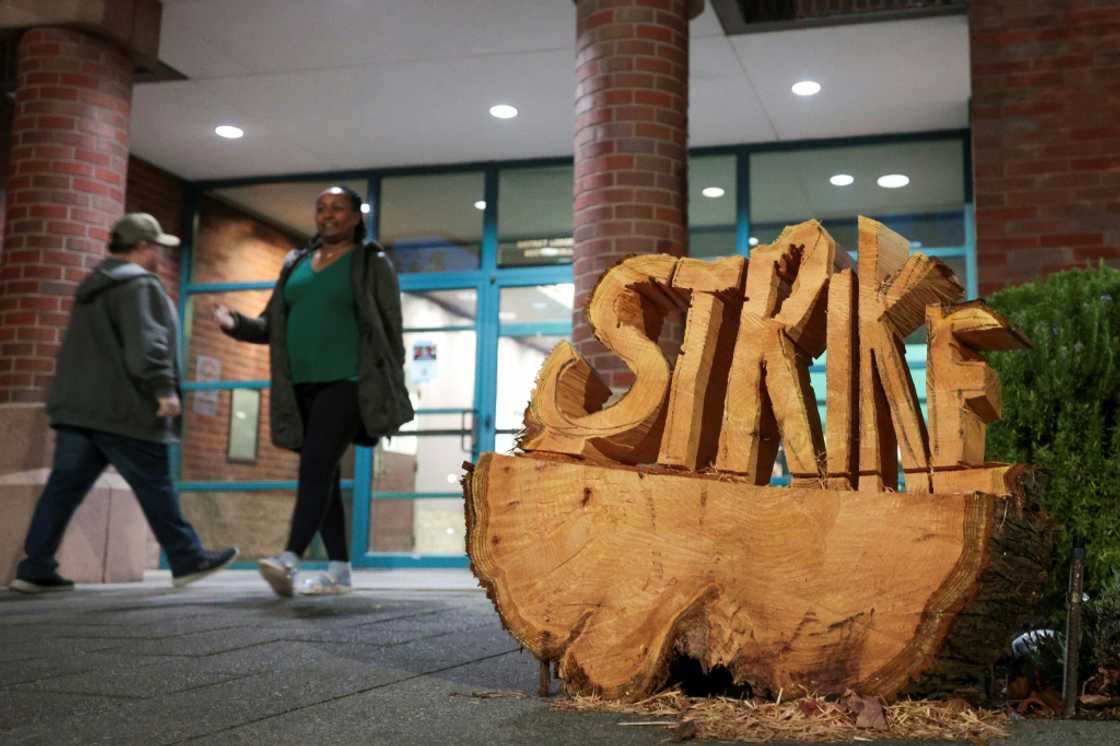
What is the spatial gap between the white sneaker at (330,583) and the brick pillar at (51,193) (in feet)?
8.12

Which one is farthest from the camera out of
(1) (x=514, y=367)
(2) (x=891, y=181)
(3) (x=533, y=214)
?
(3) (x=533, y=214)

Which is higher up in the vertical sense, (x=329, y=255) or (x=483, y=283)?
(x=483, y=283)

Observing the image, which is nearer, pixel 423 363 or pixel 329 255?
pixel 329 255

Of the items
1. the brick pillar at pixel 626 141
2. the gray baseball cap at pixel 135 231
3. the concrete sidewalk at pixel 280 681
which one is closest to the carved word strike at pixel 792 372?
the concrete sidewalk at pixel 280 681

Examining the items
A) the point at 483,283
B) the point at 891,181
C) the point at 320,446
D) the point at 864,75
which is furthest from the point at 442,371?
the point at 320,446

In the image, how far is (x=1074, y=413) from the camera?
2.57 m

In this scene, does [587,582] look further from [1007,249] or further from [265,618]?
[1007,249]

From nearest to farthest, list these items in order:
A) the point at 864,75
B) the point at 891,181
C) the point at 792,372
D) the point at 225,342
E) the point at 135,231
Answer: the point at 792,372 → the point at 135,231 → the point at 864,75 → the point at 891,181 → the point at 225,342

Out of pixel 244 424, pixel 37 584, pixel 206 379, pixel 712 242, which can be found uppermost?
pixel 712 242

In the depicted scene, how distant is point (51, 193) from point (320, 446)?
2972 millimetres

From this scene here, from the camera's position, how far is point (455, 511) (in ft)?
30.7

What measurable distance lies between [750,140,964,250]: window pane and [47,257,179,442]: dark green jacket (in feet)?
16.7

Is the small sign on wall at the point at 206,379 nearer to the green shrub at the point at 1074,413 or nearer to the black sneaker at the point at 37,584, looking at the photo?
the black sneaker at the point at 37,584

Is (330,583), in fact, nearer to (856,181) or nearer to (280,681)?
(280,681)
